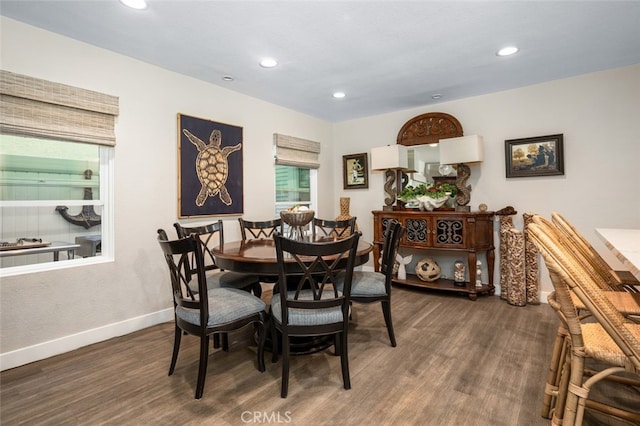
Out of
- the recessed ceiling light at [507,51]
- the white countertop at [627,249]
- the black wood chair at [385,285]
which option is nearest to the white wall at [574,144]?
the recessed ceiling light at [507,51]

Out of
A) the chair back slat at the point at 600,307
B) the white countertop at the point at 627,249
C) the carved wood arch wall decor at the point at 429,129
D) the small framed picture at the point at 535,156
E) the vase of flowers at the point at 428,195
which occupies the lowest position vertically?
the chair back slat at the point at 600,307

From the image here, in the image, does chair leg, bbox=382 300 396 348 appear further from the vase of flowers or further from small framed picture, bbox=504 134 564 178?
small framed picture, bbox=504 134 564 178

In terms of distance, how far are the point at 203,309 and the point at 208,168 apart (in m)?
2.03

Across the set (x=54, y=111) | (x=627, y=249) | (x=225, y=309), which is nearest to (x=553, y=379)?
(x=627, y=249)

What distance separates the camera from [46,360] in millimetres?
2412

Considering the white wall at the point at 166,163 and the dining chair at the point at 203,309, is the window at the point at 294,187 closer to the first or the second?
the white wall at the point at 166,163

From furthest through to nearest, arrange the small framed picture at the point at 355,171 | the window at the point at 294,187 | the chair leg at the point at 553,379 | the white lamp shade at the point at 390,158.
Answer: the small framed picture at the point at 355,171, the window at the point at 294,187, the white lamp shade at the point at 390,158, the chair leg at the point at 553,379

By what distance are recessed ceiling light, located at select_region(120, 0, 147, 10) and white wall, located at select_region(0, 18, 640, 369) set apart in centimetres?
84

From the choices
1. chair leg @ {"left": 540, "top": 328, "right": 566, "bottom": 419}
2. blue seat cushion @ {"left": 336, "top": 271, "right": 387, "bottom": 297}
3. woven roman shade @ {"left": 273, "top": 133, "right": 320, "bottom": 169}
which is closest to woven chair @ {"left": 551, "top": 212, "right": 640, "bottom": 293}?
chair leg @ {"left": 540, "top": 328, "right": 566, "bottom": 419}

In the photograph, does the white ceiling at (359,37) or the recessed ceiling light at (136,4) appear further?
the white ceiling at (359,37)

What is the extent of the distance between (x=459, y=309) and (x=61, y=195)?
3901 mm

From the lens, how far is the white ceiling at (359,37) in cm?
221

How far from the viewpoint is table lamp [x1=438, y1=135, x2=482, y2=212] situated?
3836mm

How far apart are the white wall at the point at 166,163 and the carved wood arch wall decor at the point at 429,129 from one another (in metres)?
0.12
